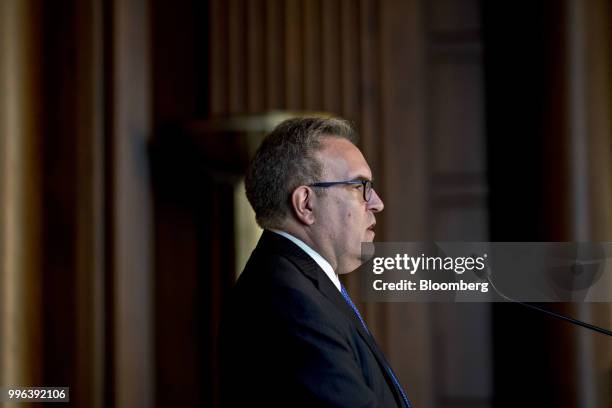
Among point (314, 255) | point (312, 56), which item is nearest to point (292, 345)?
point (314, 255)

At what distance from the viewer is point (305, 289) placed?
1.31m

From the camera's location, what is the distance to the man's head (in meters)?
1.49

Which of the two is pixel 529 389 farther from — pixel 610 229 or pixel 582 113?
pixel 582 113

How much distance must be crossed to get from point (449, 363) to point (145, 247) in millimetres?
1400

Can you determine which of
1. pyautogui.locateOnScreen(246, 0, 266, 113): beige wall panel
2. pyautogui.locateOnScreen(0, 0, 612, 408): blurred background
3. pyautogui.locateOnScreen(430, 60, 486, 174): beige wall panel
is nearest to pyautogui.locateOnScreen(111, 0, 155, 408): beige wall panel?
pyautogui.locateOnScreen(0, 0, 612, 408): blurred background

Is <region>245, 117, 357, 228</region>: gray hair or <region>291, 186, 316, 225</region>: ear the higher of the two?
<region>245, 117, 357, 228</region>: gray hair

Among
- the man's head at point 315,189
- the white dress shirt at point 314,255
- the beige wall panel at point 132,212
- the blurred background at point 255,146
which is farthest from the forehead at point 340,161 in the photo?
the beige wall panel at point 132,212

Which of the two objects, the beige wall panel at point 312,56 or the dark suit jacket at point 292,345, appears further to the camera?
the beige wall panel at point 312,56

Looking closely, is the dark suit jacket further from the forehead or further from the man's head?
the forehead

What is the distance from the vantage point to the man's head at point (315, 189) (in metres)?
1.49

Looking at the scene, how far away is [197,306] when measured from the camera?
11.2 feet

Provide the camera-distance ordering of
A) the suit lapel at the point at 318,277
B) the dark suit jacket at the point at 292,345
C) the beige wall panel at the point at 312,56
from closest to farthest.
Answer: the dark suit jacket at the point at 292,345, the suit lapel at the point at 318,277, the beige wall panel at the point at 312,56

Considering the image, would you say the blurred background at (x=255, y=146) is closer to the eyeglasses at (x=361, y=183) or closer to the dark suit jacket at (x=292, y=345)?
the eyeglasses at (x=361, y=183)

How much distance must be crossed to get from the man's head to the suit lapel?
0.05 metres
